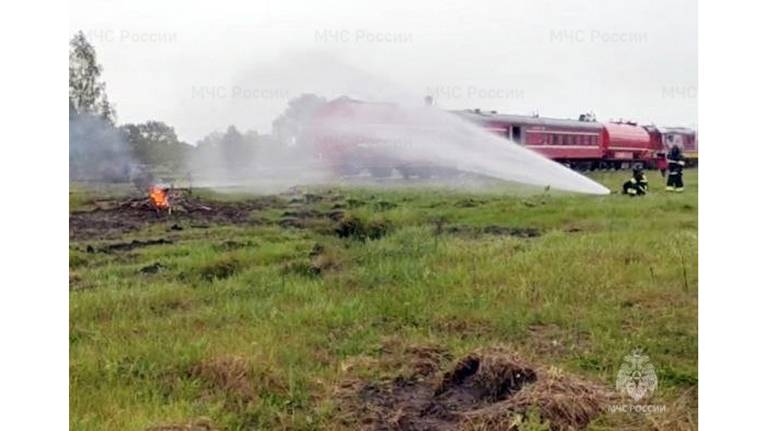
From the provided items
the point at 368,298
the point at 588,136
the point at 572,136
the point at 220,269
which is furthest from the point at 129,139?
the point at 588,136

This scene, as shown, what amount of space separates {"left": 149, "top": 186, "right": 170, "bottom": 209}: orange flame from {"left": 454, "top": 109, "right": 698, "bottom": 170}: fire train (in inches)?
73.7

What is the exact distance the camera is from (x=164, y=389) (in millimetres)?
3781

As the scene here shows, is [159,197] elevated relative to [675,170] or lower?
lower

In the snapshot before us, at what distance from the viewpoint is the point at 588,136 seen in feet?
14.5

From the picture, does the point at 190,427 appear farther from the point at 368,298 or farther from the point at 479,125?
the point at 479,125

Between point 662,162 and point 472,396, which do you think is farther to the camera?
point 662,162

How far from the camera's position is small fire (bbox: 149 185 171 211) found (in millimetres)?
4359

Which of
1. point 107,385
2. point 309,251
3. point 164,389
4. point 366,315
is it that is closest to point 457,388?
point 366,315

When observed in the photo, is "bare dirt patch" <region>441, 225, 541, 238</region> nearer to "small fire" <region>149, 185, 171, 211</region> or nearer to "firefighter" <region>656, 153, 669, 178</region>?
"firefighter" <region>656, 153, 669, 178</region>

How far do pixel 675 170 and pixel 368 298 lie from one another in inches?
82.3

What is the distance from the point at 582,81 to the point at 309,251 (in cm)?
195

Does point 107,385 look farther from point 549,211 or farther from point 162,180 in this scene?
point 549,211

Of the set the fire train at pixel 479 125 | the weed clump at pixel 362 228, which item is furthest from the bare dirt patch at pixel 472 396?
the fire train at pixel 479 125

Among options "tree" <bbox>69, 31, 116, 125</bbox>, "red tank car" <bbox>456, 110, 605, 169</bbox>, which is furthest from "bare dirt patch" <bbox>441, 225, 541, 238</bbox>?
"tree" <bbox>69, 31, 116, 125</bbox>
